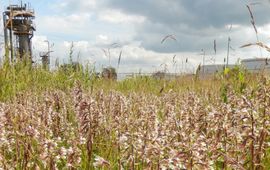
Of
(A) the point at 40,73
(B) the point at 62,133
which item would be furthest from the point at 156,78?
(B) the point at 62,133

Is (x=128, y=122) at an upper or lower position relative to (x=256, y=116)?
lower

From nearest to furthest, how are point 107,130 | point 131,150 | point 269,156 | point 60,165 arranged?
point 131,150, point 269,156, point 60,165, point 107,130

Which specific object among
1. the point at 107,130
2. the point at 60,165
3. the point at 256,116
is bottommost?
the point at 60,165

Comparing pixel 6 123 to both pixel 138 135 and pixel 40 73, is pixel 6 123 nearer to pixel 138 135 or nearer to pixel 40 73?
pixel 138 135

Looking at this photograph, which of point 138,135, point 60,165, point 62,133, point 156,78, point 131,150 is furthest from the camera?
point 156,78

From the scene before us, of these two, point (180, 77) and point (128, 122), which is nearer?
point (128, 122)

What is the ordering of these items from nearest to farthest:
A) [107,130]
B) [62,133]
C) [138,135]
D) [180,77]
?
1. [138,135]
2. [107,130]
3. [62,133]
4. [180,77]

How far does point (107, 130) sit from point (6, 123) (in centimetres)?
102

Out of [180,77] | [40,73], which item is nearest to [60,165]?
[40,73]

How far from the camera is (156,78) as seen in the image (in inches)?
596

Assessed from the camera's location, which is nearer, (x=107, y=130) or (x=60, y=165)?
(x=60, y=165)

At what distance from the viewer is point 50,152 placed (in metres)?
2.19

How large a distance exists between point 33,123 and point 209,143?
6.01 feet

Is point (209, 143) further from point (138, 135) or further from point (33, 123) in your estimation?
point (33, 123)
